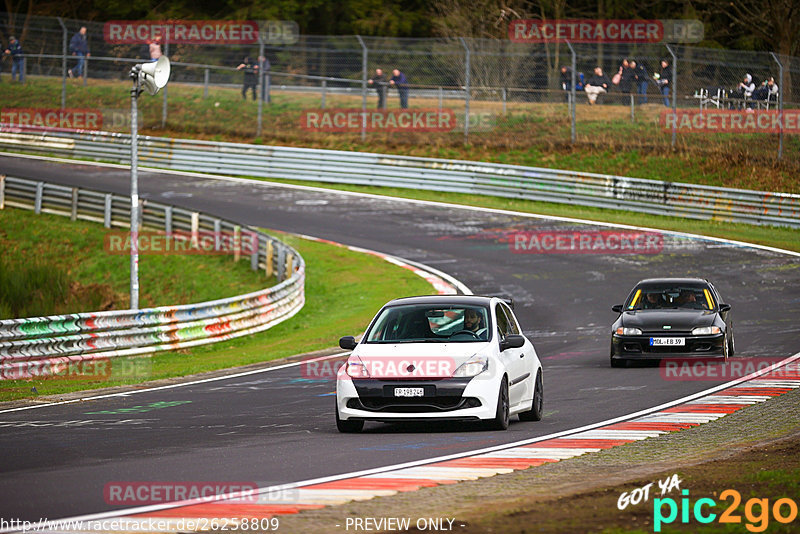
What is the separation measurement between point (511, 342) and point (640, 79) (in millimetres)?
30829

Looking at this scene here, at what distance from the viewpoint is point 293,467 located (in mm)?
9977

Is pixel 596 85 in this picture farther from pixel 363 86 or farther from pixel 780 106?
pixel 363 86

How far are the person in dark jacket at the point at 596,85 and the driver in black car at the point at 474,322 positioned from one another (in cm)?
3098

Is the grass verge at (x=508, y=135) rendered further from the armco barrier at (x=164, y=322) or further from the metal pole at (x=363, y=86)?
the armco barrier at (x=164, y=322)

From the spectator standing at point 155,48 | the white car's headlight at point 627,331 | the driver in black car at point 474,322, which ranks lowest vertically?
the white car's headlight at point 627,331

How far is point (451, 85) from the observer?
43500 millimetres

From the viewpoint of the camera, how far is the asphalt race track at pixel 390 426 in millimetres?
9953

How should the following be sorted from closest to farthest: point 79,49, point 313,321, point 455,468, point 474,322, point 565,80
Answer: point 455,468 → point 474,322 → point 313,321 → point 565,80 → point 79,49

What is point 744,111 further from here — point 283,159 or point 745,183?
point 283,159

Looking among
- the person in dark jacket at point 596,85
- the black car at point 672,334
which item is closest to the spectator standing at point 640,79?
the person in dark jacket at point 596,85

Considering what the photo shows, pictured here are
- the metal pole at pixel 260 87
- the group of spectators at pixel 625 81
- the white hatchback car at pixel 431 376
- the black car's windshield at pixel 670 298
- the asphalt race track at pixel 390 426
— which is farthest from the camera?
the metal pole at pixel 260 87

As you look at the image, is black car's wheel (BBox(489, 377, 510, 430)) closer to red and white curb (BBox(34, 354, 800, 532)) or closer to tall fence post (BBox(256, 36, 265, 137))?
red and white curb (BBox(34, 354, 800, 532))

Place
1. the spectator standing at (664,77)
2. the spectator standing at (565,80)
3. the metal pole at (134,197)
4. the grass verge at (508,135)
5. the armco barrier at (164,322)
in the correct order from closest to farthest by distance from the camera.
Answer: the armco barrier at (164,322), the metal pole at (134,197), the spectator standing at (664,77), the grass verge at (508,135), the spectator standing at (565,80)

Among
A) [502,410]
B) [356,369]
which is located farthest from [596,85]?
[356,369]
